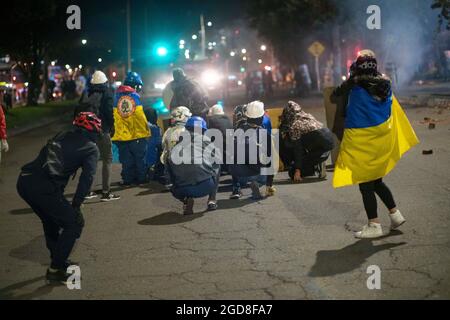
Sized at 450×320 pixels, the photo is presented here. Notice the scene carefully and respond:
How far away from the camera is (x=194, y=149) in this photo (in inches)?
366

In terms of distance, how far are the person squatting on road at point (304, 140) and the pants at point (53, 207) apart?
214 inches

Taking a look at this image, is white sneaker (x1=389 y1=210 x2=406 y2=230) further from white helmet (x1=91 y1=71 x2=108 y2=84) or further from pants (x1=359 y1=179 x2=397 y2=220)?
white helmet (x1=91 y1=71 x2=108 y2=84)

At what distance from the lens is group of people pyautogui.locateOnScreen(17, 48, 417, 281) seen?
6.38 meters

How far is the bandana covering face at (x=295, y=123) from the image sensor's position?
11.3 meters

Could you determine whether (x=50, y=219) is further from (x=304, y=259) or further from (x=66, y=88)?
(x=66, y=88)

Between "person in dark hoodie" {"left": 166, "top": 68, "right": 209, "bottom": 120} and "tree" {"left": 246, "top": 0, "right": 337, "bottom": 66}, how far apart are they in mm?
32065

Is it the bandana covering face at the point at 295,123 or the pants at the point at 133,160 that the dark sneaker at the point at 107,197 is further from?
the bandana covering face at the point at 295,123

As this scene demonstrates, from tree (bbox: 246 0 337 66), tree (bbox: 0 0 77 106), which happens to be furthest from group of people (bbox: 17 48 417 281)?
tree (bbox: 246 0 337 66)

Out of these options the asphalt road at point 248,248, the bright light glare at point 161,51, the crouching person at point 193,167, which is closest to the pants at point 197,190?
the crouching person at point 193,167
